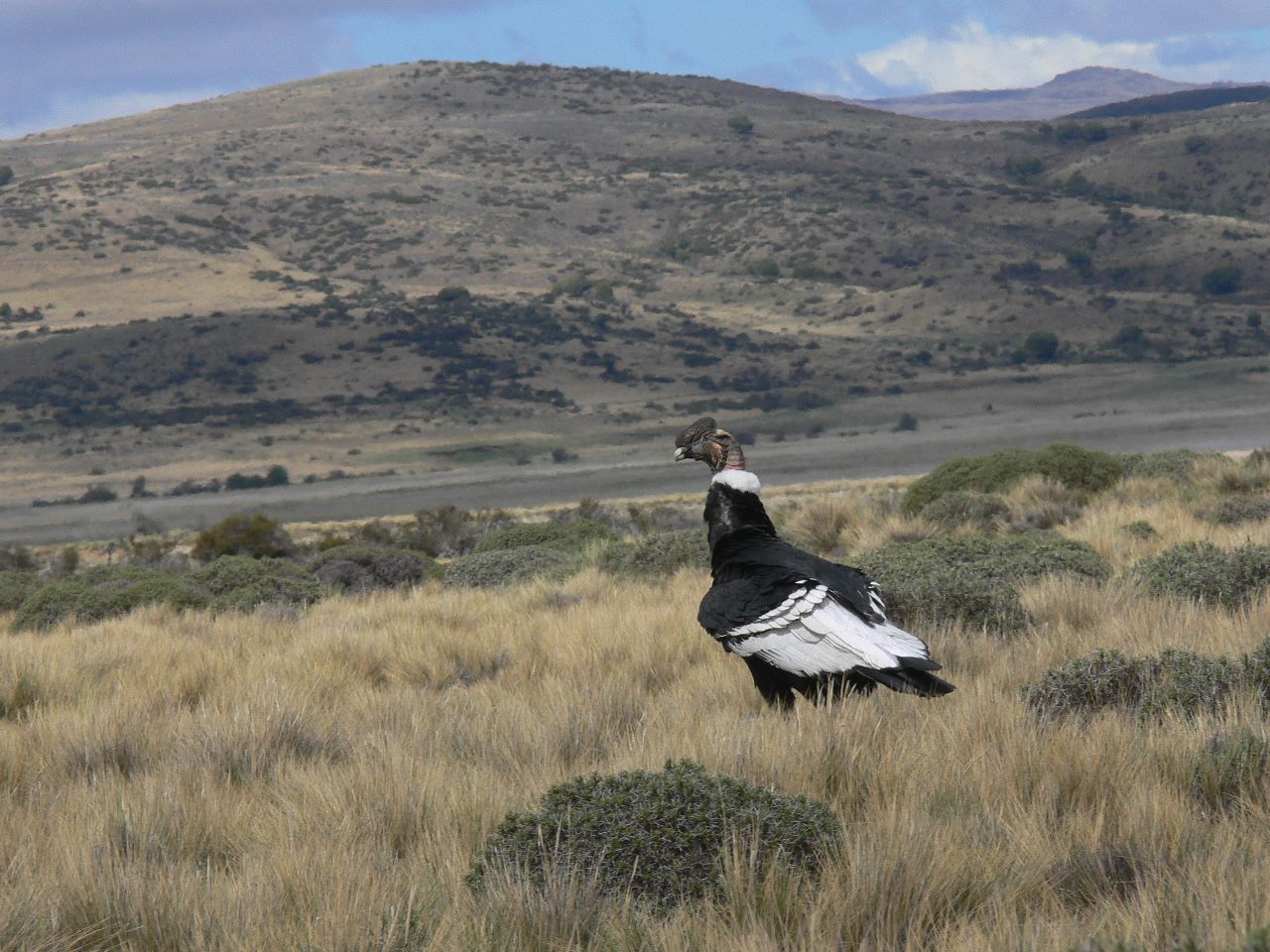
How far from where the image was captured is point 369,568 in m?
15.1

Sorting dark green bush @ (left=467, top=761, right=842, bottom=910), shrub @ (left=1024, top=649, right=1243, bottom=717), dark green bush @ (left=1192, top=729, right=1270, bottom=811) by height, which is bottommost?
shrub @ (left=1024, top=649, right=1243, bottom=717)

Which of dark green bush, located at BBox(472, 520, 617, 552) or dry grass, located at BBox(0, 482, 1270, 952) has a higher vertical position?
dry grass, located at BBox(0, 482, 1270, 952)

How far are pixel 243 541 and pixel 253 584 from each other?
1256 centimetres

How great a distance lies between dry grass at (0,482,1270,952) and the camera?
2883mm

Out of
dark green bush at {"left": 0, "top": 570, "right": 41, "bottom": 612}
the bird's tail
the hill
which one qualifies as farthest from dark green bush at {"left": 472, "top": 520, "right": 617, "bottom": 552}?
the hill

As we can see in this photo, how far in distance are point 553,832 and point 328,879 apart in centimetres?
62

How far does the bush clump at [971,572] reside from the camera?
268 inches

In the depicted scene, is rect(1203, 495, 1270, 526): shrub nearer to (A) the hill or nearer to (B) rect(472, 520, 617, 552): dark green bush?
(B) rect(472, 520, 617, 552): dark green bush

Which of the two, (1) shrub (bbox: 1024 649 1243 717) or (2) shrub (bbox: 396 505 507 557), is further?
(2) shrub (bbox: 396 505 507 557)

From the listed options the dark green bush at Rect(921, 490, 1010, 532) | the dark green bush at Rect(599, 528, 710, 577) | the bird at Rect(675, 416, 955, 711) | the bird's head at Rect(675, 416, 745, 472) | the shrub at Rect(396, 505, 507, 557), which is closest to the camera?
the bird at Rect(675, 416, 955, 711)

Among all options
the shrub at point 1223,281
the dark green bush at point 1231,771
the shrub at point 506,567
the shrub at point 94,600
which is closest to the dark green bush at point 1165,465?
the shrub at point 506,567

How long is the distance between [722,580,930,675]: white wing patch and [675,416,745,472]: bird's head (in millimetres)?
685

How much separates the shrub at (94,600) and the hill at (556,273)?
39.7 metres

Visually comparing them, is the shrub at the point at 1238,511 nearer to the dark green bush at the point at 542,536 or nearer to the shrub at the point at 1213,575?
the shrub at the point at 1213,575
